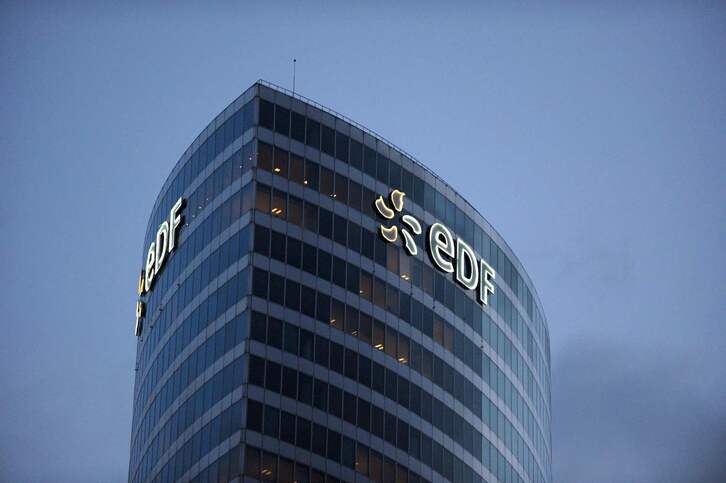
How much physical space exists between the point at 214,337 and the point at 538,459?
49393 mm

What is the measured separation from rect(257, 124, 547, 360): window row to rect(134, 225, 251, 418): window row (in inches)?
283

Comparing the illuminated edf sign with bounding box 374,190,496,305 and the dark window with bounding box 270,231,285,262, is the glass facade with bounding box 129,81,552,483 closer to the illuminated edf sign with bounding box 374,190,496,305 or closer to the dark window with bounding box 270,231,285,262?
the dark window with bounding box 270,231,285,262

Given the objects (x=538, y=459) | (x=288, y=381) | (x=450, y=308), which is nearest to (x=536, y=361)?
(x=538, y=459)

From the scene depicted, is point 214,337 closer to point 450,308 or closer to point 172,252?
point 172,252

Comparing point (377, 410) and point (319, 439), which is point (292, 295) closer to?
point (319, 439)

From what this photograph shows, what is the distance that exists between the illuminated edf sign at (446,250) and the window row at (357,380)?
364 inches

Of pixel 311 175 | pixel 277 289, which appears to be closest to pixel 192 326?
pixel 277 289

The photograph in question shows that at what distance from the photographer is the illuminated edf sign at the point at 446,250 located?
6250 inches

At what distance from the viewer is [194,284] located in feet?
508

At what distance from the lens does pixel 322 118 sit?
156 meters

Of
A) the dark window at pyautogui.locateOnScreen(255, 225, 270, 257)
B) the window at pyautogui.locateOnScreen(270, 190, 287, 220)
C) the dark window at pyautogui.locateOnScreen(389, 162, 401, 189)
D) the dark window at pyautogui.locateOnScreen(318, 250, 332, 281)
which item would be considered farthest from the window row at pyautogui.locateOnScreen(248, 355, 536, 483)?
the dark window at pyautogui.locateOnScreen(389, 162, 401, 189)

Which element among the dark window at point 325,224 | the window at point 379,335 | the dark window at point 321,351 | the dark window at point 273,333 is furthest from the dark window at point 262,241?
the window at point 379,335

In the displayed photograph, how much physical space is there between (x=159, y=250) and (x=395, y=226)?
2311 centimetres

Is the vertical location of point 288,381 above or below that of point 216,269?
below
